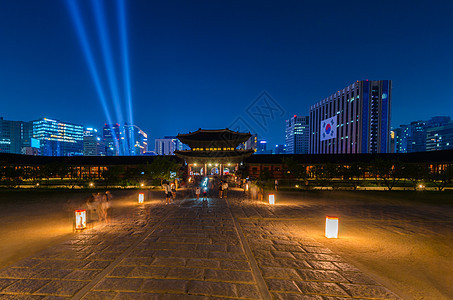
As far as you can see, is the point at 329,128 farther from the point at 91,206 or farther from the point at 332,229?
the point at 91,206

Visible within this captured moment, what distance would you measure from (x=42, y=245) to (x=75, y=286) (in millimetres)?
3590

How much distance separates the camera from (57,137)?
12838 cm

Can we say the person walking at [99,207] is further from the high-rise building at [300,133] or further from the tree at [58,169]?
the high-rise building at [300,133]

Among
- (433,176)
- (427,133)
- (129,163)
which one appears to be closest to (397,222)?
(433,176)

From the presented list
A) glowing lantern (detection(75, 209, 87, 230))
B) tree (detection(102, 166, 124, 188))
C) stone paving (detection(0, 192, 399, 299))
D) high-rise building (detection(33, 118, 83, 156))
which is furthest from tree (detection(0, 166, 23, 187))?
high-rise building (detection(33, 118, 83, 156))

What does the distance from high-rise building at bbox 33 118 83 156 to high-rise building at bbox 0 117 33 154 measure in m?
3.70

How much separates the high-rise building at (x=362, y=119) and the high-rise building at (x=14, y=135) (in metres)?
167

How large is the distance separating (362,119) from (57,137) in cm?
17142

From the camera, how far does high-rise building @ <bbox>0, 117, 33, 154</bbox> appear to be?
112 metres

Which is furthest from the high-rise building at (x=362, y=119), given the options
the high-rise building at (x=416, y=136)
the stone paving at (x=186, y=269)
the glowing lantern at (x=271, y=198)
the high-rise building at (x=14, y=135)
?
the high-rise building at (x=14, y=135)

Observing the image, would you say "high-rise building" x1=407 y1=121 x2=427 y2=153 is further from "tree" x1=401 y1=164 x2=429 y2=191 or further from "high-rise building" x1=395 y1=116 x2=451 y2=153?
"tree" x1=401 y1=164 x2=429 y2=191

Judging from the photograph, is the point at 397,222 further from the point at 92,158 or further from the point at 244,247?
the point at 92,158

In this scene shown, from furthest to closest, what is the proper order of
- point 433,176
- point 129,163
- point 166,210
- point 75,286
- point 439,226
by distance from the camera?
1. point 129,163
2. point 433,176
3. point 166,210
4. point 439,226
5. point 75,286

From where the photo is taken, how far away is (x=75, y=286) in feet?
13.5
